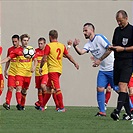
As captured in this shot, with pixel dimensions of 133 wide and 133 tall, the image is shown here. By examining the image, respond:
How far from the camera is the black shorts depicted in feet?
37.1

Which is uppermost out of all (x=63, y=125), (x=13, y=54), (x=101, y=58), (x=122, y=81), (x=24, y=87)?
(x=101, y=58)

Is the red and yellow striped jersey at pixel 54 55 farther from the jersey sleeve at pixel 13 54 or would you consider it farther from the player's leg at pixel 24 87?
the player's leg at pixel 24 87

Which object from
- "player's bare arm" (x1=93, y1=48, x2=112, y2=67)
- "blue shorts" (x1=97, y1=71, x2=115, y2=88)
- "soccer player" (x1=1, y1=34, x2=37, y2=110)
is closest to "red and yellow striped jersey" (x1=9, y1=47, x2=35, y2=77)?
"soccer player" (x1=1, y1=34, x2=37, y2=110)

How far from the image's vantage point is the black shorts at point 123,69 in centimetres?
1130

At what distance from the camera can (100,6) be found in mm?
20922

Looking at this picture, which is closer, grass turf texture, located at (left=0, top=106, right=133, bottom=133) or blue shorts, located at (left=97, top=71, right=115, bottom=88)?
grass turf texture, located at (left=0, top=106, right=133, bottom=133)

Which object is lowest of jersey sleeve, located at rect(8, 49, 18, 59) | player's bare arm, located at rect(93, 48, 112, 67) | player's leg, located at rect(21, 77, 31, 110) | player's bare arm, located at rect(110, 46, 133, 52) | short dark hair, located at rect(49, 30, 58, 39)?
player's leg, located at rect(21, 77, 31, 110)

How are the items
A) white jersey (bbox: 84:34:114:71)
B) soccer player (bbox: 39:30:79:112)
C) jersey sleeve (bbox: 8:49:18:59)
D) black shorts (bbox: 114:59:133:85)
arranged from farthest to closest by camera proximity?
jersey sleeve (bbox: 8:49:18:59) < soccer player (bbox: 39:30:79:112) < white jersey (bbox: 84:34:114:71) < black shorts (bbox: 114:59:133:85)

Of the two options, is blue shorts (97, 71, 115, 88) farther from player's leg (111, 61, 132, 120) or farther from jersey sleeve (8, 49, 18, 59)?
jersey sleeve (8, 49, 18, 59)

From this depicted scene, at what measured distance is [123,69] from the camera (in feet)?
37.3

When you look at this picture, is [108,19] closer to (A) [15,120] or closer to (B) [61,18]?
(B) [61,18]

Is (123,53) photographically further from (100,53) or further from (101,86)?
(101,86)

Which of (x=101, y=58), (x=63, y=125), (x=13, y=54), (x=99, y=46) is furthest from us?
(x=13, y=54)

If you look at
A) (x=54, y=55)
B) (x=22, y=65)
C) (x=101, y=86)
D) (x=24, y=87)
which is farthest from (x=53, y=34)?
(x=101, y=86)
